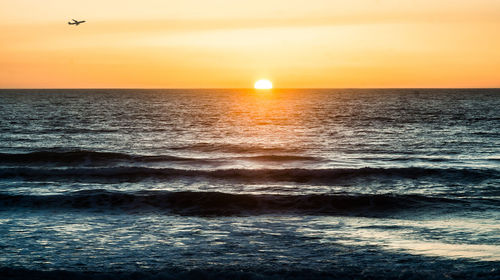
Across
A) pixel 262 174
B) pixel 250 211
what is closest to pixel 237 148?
pixel 262 174

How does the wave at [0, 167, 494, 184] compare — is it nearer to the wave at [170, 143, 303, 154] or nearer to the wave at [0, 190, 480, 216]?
the wave at [0, 190, 480, 216]

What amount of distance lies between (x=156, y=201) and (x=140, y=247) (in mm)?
6880

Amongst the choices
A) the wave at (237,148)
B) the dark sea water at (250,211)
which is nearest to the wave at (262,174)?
the dark sea water at (250,211)

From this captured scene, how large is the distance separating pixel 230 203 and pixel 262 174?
24.1 ft

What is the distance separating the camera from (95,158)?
33.4 meters

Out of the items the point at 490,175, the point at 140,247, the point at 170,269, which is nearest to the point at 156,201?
the point at 140,247

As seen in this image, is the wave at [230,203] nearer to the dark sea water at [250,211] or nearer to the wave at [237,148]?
the dark sea water at [250,211]

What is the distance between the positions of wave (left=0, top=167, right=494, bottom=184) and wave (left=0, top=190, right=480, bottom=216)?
4.69m

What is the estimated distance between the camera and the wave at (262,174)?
25766 millimetres

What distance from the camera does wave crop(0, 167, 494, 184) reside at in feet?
84.5

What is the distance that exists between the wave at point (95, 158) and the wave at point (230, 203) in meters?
10.8

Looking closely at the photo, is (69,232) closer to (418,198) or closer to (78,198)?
(78,198)

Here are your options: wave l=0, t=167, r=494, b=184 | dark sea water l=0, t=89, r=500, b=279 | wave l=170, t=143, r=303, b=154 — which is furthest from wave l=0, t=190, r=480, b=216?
wave l=170, t=143, r=303, b=154

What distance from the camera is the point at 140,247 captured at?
529 inches
